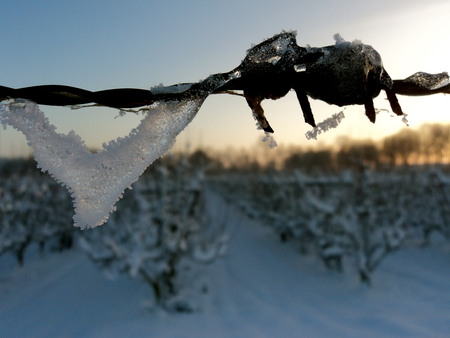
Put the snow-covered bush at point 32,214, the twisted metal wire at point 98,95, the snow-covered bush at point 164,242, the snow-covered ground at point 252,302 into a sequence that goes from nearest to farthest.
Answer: the twisted metal wire at point 98,95
the snow-covered ground at point 252,302
the snow-covered bush at point 164,242
the snow-covered bush at point 32,214

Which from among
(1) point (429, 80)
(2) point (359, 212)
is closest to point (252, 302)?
(2) point (359, 212)

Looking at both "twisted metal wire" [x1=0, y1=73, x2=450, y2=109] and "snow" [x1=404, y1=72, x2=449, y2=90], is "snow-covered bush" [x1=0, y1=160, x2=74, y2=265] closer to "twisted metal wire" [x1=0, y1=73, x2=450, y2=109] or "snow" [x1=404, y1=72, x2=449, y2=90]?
"twisted metal wire" [x1=0, y1=73, x2=450, y2=109]

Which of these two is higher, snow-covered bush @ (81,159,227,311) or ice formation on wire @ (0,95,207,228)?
ice formation on wire @ (0,95,207,228)

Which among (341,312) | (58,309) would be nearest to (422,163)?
(341,312)

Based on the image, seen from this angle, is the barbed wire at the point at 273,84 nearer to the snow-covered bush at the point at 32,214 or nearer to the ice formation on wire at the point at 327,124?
the ice formation on wire at the point at 327,124

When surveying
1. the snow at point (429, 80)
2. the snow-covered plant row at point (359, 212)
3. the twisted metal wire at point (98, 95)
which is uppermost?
the snow at point (429, 80)

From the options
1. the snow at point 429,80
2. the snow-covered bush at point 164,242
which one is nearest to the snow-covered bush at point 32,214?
the snow-covered bush at point 164,242

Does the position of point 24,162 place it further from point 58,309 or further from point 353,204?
point 353,204

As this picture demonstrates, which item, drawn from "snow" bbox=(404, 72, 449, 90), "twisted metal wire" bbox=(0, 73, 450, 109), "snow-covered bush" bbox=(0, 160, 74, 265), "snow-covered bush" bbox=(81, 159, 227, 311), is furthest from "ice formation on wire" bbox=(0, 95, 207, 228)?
"snow-covered bush" bbox=(0, 160, 74, 265)
